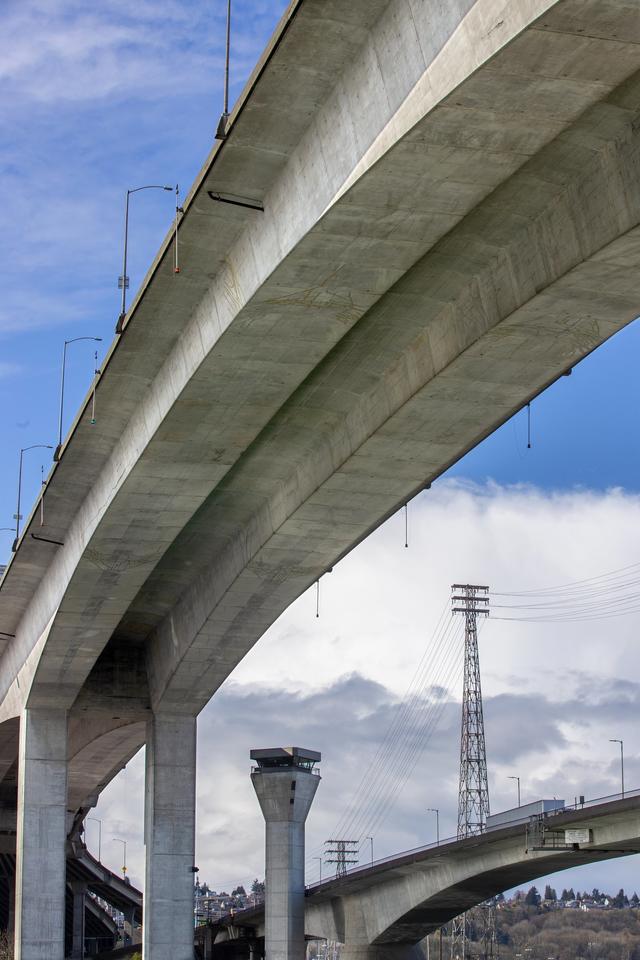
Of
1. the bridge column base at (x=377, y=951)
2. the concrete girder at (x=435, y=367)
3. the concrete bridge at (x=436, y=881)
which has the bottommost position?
the bridge column base at (x=377, y=951)

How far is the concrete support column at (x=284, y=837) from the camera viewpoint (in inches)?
2530

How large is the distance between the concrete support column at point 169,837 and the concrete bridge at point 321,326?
14cm

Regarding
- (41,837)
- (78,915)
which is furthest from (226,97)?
(78,915)

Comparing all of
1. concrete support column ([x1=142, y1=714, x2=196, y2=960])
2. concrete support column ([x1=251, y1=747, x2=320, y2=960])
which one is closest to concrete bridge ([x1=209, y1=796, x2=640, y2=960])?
concrete support column ([x1=251, y1=747, x2=320, y2=960])

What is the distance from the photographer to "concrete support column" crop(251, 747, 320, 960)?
64.2 m

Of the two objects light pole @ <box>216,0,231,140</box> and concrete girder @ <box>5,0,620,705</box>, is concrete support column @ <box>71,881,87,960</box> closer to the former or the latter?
concrete girder @ <box>5,0,620,705</box>

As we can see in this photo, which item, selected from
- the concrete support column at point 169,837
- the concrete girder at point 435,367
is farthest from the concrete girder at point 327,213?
the concrete support column at point 169,837

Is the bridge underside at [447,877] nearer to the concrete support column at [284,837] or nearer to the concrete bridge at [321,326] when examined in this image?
the concrete support column at [284,837]

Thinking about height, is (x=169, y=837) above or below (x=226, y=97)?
below

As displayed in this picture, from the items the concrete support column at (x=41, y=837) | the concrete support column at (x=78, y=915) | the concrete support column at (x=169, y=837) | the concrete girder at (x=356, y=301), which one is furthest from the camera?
the concrete support column at (x=78, y=915)

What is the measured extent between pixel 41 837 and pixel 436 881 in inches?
902

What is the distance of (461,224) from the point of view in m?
24.6

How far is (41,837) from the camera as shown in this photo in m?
47.8

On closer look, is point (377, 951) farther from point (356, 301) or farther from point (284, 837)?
point (356, 301)
